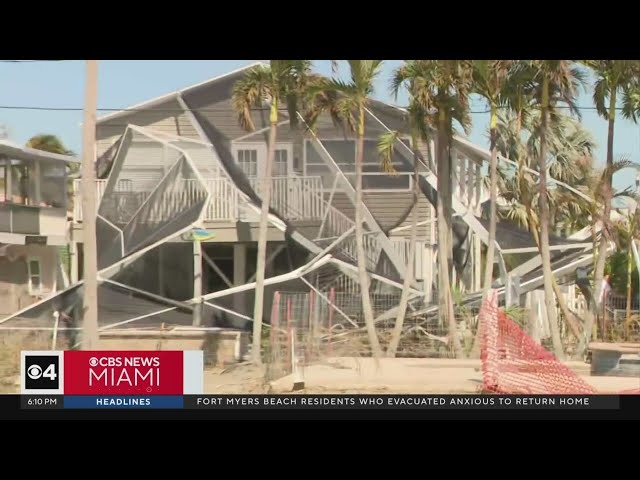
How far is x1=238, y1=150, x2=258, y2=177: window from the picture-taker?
376 inches

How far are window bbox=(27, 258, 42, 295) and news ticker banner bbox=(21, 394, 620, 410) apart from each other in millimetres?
871

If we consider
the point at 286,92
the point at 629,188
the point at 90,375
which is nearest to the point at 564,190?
the point at 629,188

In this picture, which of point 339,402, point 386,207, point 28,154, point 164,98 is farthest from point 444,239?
point 28,154

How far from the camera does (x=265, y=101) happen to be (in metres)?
9.52

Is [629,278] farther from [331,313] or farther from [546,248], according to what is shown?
[331,313]

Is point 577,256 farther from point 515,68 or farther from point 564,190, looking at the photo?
point 515,68

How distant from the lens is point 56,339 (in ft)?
31.2

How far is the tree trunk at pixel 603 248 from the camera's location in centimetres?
951

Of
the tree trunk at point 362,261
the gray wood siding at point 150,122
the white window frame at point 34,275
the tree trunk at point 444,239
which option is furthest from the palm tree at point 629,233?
the white window frame at point 34,275

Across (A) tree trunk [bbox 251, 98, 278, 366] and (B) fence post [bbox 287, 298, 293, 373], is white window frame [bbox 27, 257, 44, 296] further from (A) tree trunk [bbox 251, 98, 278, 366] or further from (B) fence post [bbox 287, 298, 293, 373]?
(B) fence post [bbox 287, 298, 293, 373]

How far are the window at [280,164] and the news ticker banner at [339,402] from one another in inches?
72.2

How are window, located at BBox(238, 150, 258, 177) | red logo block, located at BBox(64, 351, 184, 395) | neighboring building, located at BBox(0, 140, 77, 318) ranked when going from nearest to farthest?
red logo block, located at BBox(64, 351, 184, 395), neighboring building, located at BBox(0, 140, 77, 318), window, located at BBox(238, 150, 258, 177)

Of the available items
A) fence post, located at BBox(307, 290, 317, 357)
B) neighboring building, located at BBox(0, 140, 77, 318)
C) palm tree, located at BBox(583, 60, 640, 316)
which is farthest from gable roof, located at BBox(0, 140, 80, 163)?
palm tree, located at BBox(583, 60, 640, 316)

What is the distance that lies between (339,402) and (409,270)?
1.25 m
